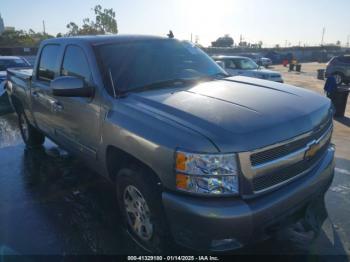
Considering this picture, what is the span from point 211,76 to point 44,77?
2.44 m

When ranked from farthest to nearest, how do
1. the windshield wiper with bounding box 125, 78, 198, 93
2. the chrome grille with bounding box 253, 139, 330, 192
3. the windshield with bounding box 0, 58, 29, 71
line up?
the windshield with bounding box 0, 58, 29, 71, the windshield wiper with bounding box 125, 78, 198, 93, the chrome grille with bounding box 253, 139, 330, 192

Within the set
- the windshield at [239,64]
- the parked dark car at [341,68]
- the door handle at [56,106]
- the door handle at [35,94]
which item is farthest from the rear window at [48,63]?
the parked dark car at [341,68]

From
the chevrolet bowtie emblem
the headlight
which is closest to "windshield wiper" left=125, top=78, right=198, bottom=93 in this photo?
the headlight

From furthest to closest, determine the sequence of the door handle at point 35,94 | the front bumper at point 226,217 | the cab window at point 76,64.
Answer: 1. the door handle at point 35,94
2. the cab window at point 76,64
3. the front bumper at point 226,217

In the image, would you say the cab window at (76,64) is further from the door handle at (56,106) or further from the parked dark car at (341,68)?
the parked dark car at (341,68)

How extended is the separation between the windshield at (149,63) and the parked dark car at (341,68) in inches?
674

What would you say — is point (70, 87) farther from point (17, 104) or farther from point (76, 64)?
point (17, 104)

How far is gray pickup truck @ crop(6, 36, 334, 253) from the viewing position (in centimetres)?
222

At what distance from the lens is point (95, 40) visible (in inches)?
144

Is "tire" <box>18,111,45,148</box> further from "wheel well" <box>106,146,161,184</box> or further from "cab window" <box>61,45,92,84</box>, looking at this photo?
"wheel well" <box>106,146,161,184</box>

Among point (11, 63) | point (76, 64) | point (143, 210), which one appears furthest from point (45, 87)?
point (11, 63)

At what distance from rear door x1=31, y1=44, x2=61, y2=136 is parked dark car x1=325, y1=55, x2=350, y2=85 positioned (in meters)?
17.8

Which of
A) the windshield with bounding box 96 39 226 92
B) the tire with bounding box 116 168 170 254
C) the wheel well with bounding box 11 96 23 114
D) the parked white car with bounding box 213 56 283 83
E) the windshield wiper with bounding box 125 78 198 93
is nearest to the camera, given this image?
the tire with bounding box 116 168 170 254

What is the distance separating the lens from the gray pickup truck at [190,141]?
87.6 inches
